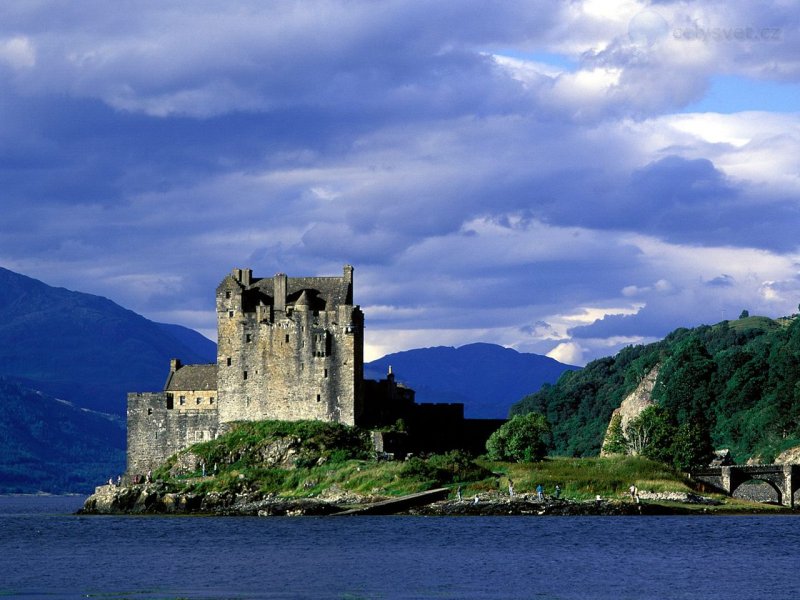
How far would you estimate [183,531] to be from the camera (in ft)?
325

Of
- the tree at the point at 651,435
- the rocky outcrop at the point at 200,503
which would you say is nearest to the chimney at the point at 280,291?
the rocky outcrop at the point at 200,503

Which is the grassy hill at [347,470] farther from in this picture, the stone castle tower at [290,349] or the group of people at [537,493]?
the stone castle tower at [290,349]

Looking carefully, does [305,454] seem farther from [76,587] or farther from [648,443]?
[76,587]

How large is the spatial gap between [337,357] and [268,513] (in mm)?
14986

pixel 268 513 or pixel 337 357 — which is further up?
pixel 337 357

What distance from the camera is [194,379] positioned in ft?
411

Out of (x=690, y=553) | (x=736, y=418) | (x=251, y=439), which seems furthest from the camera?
(x=736, y=418)

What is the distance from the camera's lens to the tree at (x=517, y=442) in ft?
397

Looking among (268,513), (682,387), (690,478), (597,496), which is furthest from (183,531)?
(682,387)

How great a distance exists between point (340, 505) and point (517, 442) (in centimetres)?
A: 1955

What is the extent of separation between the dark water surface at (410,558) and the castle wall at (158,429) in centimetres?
1270

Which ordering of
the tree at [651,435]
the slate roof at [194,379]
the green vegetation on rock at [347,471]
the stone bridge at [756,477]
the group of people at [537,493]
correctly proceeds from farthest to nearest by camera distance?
the tree at [651,435] → the slate roof at [194,379] → the stone bridge at [756,477] → the green vegetation on rock at [347,471] → the group of people at [537,493]

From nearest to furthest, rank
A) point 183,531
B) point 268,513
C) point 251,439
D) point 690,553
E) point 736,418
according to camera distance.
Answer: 1. point 690,553
2. point 183,531
3. point 268,513
4. point 251,439
5. point 736,418

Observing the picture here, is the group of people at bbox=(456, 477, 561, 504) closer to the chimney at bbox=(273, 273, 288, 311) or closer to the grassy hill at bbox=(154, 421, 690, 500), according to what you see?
the grassy hill at bbox=(154, 421, 690, 500)
